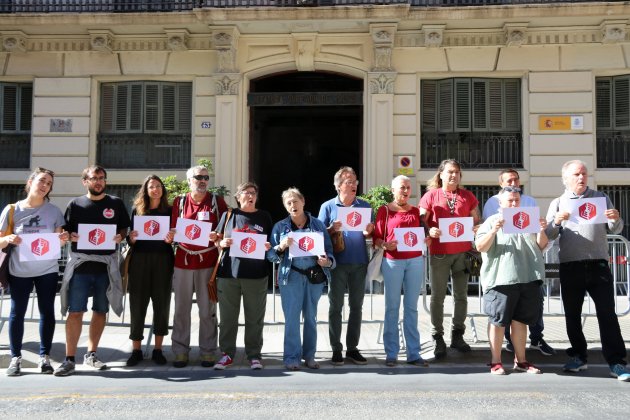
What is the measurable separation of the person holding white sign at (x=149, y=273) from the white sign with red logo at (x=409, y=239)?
8.27 feet

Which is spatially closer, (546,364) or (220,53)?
(546,364)

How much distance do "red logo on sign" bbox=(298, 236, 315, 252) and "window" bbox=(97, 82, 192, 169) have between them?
8.94 m

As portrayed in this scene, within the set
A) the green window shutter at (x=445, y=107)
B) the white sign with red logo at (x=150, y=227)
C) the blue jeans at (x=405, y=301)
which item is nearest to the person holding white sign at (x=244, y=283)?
the white sign with red logo at (x=150, y=227)

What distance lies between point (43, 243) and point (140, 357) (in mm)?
1684

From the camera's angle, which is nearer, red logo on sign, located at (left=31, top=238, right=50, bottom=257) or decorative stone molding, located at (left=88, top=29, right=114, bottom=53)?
red logo on sign, located at (left=31, top=238, right=50, bottom=257)

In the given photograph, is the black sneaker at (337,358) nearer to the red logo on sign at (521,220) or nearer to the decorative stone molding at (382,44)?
the red logo on sign at (521,220)

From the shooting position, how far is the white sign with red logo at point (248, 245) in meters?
6.39

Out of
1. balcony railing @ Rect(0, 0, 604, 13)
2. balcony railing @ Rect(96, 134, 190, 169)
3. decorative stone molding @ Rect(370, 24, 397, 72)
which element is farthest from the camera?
balcony railing @ Rect(96, 134, 190, 169)

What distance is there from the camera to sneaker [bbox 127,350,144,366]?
6707 mm

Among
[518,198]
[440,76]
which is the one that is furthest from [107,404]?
[440,76]

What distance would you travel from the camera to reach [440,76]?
1423 cm

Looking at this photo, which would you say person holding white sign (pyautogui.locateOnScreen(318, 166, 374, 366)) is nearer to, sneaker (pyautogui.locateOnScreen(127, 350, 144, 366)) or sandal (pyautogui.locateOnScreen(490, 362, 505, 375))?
sandal (pyautogui.locateOnScreen(490, 362, 505, 375))

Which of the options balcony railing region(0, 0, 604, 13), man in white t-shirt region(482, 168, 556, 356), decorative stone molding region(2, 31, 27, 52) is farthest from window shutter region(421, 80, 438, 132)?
decorative stone molding region(2, 31, 27, 52)

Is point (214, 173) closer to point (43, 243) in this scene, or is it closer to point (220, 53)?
point (220, 53)
